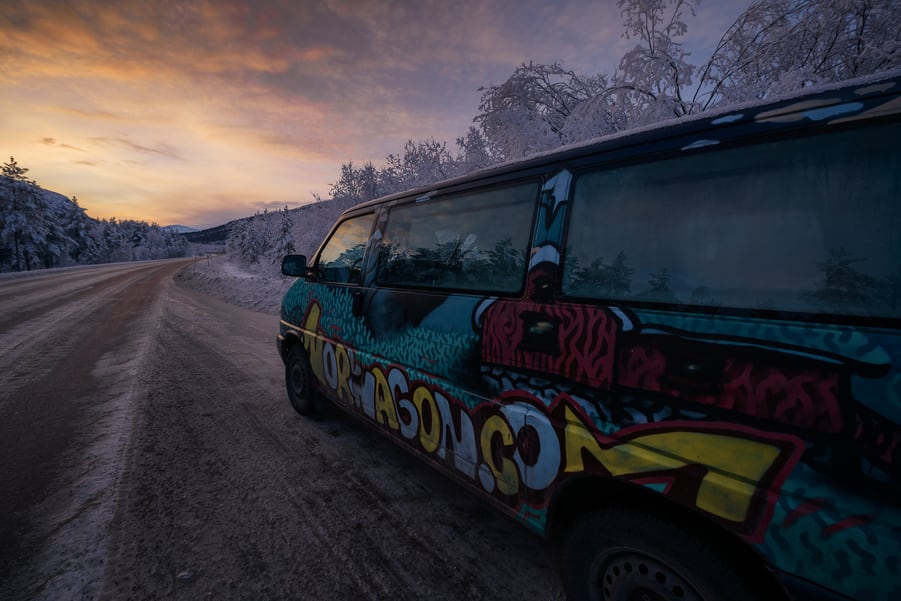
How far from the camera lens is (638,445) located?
1338 millimetres

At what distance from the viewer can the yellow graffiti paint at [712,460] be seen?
1092mm

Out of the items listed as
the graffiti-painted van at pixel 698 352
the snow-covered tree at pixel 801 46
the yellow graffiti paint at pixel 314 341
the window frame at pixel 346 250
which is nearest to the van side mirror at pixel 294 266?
the window frame at pixel 346 250

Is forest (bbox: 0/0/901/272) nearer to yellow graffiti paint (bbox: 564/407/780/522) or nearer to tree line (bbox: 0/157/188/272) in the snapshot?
yellow graffiti paint (bbox: 564/407/780/522)

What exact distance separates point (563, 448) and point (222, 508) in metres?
2.36

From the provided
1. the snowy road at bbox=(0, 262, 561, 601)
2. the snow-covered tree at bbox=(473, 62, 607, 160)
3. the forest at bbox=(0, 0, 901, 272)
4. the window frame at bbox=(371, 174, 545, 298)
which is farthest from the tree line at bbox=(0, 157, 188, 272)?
the window frame at bbox=(371, 174, 545, 298)

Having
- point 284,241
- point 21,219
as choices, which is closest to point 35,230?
point 21,219

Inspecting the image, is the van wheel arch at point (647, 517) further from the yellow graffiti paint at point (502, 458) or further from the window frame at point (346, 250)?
the window frame at point (346, 250)

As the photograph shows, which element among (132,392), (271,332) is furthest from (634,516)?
(271,332)

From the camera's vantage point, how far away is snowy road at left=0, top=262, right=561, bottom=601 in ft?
6.40

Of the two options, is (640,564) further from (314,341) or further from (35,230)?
(35,230)

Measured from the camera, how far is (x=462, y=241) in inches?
89.3

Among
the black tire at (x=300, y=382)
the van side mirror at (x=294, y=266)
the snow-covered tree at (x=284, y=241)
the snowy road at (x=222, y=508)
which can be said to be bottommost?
the snowy road at (x=222, y=508)

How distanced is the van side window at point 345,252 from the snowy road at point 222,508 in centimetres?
157

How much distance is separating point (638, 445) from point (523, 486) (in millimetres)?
669
